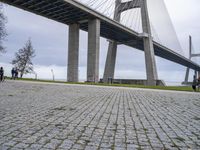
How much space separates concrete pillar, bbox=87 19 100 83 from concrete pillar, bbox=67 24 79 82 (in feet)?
9.16

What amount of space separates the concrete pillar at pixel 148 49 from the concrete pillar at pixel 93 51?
1071 centimetres

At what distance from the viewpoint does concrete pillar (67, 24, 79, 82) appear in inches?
1476

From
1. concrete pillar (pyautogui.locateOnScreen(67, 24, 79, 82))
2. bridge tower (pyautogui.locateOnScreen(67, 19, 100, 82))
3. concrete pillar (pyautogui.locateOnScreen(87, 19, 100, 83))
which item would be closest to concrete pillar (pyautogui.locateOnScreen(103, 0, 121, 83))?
concrete pillar (pyautogui.locateOnScreen(67, 24, 79, 82))

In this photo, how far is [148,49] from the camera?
4119cm

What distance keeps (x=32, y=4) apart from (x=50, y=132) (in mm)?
30962

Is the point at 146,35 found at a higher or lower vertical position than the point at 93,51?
higher

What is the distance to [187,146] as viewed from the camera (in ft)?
10.6

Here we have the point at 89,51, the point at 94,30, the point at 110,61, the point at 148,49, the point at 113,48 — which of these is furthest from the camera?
the point at 113,48

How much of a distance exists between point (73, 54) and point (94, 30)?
5.50m

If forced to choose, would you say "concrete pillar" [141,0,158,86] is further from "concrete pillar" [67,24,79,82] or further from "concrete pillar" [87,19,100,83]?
"concrete pillar" [67,24,79,82]

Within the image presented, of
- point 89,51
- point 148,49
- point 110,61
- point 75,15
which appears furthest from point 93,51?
point 148,49

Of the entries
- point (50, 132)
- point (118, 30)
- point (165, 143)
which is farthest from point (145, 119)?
point (118, 30)

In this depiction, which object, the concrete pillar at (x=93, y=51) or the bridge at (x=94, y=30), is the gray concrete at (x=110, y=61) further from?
the concrete pillar at (x=93, y=51)

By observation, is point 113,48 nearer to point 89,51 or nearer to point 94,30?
point 89,51
